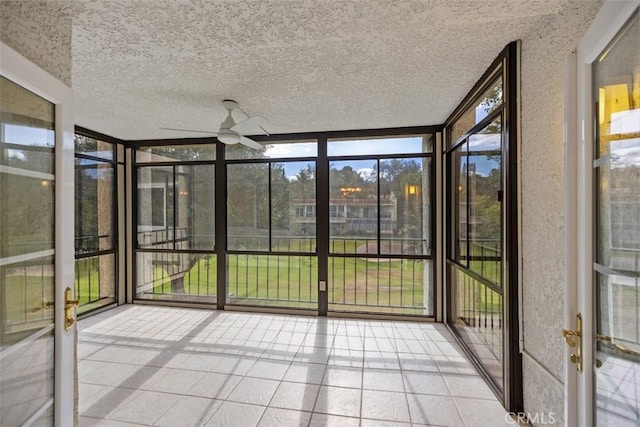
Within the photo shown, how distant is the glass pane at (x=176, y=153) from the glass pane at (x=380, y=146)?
1852mm

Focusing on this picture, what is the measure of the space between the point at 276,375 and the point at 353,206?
226 cm

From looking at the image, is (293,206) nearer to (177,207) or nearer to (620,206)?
(177,207)

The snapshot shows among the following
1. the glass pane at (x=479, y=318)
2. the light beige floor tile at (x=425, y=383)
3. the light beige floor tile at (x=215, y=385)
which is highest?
the glass pane at (x=479, y=318)

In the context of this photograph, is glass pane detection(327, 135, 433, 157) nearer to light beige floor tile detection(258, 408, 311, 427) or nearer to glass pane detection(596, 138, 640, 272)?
glass pane detection(596, 138, 640, 272)

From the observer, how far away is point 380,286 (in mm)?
3883

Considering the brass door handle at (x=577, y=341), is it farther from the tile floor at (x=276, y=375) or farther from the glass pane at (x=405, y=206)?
the glass pane at (x=405, y=206)

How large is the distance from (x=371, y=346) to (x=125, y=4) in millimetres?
3329

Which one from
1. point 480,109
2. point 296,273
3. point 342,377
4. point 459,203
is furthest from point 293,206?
point 480,109

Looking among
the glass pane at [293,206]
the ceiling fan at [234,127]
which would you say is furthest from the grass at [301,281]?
the ceiling fan at [234,127]

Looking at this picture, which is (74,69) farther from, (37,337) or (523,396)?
(523,396)

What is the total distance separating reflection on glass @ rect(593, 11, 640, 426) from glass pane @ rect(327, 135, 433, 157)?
2.68 m

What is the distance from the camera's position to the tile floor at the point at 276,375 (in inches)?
77.4

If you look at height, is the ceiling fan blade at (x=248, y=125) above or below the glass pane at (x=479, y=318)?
above

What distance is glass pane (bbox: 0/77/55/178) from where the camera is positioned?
3.68 ft
